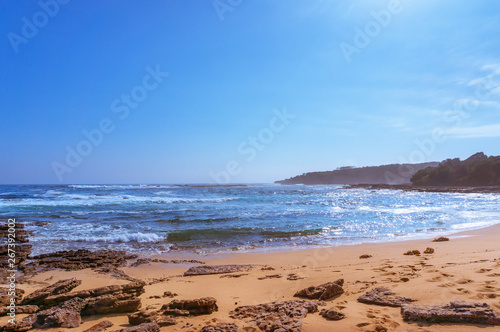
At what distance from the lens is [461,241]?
9906mm

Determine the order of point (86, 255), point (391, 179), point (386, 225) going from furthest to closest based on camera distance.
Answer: point (391, 179) < point (386, 225) < point (86, 255)

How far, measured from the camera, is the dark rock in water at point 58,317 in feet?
12.3

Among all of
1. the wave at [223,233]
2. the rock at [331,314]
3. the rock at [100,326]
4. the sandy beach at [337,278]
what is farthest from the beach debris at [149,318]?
the wave at [223,233]

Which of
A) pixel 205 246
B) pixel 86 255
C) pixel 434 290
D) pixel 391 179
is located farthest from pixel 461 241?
pixel 391 179

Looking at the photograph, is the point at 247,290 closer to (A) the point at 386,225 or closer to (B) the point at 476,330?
(B) the point at 476,330

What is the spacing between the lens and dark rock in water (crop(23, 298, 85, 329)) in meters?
3.76

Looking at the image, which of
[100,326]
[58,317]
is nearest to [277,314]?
[100,326]

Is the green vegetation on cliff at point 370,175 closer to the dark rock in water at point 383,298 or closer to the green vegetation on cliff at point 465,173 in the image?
the green vegetation on cliff at point 465,173

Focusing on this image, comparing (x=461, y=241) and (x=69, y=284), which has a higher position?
(x=69, y=284)

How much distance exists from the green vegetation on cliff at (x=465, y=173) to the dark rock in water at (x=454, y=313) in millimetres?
68539

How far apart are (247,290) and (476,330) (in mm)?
3342

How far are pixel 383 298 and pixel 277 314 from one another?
1640mm

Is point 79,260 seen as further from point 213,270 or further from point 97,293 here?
point 97,293

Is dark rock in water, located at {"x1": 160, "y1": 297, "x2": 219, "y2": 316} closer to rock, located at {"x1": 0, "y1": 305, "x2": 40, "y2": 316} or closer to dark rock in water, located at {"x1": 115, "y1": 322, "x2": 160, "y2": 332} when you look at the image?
dark rock in water, located at {"x1": 115, "y1": 322, "x2": 160, "y2": 332}
